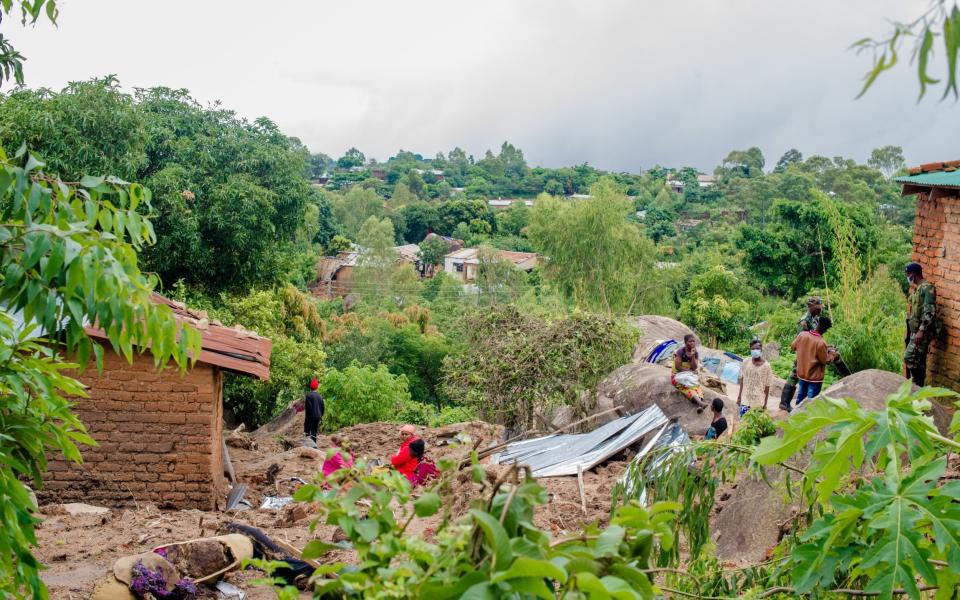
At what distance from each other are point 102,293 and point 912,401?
120 inches

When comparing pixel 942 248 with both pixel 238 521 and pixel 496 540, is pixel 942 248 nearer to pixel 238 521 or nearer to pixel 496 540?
pixel 238 521

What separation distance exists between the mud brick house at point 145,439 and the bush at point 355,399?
27.7ft

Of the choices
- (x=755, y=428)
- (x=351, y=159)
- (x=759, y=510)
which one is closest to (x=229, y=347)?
(x=755, y=428)

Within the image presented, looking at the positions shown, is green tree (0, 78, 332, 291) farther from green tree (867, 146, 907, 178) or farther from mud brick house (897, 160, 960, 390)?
green tree (867, 146, 907, 178)

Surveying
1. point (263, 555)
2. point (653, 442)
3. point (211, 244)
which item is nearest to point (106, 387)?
point (263, 555)

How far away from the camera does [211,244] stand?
19.7 m

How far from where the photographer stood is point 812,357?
10.5 meters

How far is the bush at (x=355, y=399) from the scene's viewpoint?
1775 cm

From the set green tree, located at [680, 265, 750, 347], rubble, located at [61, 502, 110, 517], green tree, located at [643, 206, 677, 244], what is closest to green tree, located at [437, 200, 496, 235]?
green tree, located at [643, 206, 677, 244]

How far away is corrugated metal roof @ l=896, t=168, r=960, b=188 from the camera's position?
942cm

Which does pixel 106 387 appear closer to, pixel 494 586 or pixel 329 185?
pixel 494 586

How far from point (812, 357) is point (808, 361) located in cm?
7

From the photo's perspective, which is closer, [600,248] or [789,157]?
[600,248]

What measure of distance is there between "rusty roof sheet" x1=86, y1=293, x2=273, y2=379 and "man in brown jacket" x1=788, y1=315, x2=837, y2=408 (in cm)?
640
